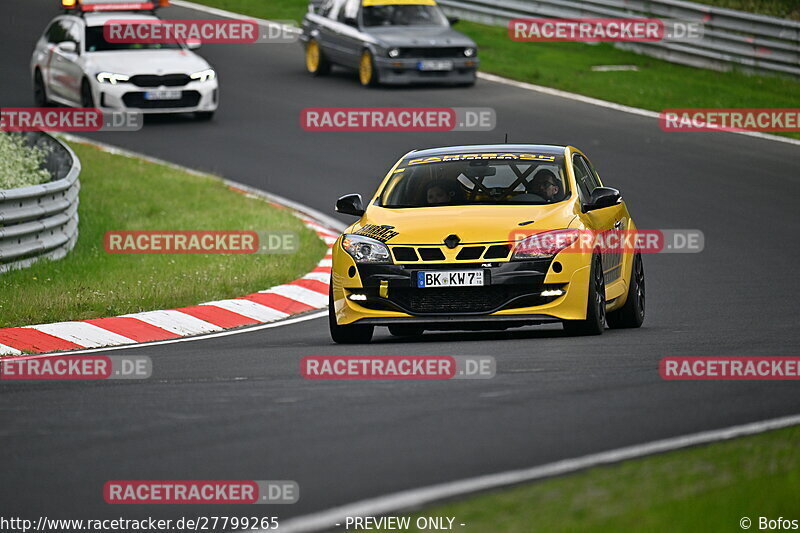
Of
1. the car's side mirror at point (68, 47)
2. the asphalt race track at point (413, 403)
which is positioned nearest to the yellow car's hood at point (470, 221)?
the asphalt race track at point (413, 403)

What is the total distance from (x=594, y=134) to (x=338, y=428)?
1739 cm

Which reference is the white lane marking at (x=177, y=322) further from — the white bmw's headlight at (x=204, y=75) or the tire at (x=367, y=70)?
the tire at (x=367, y=70)

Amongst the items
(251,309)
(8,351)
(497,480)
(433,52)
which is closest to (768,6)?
(433,52)

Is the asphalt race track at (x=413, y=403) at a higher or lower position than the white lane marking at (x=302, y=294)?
higher

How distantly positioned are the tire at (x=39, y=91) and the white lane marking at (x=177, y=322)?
47.2ft

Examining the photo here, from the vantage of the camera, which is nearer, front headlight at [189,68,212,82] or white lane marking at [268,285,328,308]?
white lane marking at [268,285,328,308]

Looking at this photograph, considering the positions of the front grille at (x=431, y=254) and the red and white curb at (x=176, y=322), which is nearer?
the front grille at (x=431, y=254)

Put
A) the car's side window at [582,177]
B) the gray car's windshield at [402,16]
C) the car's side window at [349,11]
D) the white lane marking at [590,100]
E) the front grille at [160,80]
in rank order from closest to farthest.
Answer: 1. the car's side window at [582,177]
2. the white lane marking at [590,100]
3. the front grille at [160,80]
4. the gray car's windshield at [402,16]
5. the car's side window at [349,11]

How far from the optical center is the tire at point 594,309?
1143 cm

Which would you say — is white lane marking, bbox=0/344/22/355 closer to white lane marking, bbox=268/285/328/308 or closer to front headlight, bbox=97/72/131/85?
white lane marking, bbox=268/285/328/308

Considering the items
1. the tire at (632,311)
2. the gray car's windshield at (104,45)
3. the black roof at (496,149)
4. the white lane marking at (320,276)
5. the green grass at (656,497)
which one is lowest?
the white lane marking at (320,276)

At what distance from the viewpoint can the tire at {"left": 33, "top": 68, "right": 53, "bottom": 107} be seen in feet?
90.6

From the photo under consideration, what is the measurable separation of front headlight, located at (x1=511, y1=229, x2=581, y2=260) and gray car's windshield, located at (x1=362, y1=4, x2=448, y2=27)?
717 inches

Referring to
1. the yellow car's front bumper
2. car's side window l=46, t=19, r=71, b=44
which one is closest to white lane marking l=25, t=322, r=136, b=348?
the yellow car's front bumper
